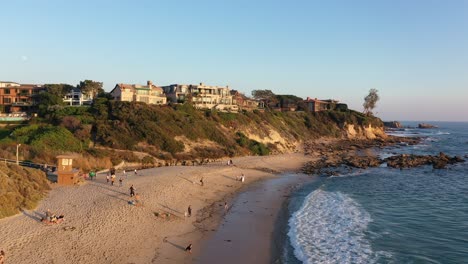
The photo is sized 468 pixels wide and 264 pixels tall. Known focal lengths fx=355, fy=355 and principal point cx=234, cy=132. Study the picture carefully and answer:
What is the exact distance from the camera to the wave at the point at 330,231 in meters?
20.0

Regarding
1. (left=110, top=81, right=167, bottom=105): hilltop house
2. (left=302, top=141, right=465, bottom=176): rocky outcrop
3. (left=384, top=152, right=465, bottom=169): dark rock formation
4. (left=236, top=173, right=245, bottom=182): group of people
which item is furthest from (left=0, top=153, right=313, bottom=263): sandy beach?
(left=110, top=81, right=167, bottom=105): hilltop house

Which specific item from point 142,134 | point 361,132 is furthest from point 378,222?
point 361,132

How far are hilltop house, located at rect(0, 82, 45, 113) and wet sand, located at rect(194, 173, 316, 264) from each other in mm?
54655

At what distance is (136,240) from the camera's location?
20.2 meters

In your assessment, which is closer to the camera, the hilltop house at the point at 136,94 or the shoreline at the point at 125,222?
the shoreline at the point at 125,222

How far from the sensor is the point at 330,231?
79.9ft

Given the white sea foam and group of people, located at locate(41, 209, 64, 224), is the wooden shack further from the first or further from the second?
the white sea foam

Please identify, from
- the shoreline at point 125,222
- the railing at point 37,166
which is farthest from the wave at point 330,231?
the railing at point 37,166

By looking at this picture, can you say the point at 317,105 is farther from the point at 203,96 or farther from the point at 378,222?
the point at 378,222

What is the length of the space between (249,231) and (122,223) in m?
8.19

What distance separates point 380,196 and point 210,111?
42.1 m

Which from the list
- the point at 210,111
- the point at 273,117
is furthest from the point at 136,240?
the point at 273,117

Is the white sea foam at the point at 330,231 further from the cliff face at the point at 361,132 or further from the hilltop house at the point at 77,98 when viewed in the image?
the cliff face at the point at 361,132

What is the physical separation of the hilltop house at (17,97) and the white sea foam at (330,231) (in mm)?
61128
